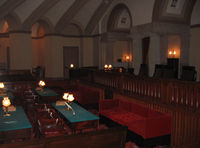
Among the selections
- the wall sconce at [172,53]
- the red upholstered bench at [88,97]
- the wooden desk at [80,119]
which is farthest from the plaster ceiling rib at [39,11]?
the wooden desk at [80,119]

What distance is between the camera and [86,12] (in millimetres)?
15477

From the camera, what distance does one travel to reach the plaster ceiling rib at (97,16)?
14.2m

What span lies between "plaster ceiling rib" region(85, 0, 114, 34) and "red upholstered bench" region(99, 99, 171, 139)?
8862 mm

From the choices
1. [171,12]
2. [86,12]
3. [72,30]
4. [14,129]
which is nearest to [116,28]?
[86,12]

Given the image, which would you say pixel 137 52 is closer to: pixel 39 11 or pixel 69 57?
pixel 39 11

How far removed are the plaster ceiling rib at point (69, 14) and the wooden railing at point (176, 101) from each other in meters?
8.23

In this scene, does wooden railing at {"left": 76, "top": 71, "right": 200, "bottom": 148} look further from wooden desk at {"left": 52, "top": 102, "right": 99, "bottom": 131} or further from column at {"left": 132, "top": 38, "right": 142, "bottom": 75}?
column at {"left": 132, "top": 38, "right": 142, "bottom": 75}

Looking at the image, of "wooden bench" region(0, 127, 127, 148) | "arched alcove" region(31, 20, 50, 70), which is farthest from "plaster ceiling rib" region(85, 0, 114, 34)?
"wooden bench" region(0, 127, 127, 148)

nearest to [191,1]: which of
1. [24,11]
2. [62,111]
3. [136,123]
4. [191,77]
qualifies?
[191,77]

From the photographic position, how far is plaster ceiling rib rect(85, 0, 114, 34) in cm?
1419

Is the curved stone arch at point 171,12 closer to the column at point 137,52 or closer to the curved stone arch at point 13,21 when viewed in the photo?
the column at point 137,52

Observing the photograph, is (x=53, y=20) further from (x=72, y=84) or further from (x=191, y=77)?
(x=191, y=77)

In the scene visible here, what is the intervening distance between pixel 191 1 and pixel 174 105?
6800mm

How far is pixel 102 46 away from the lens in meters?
15.4
